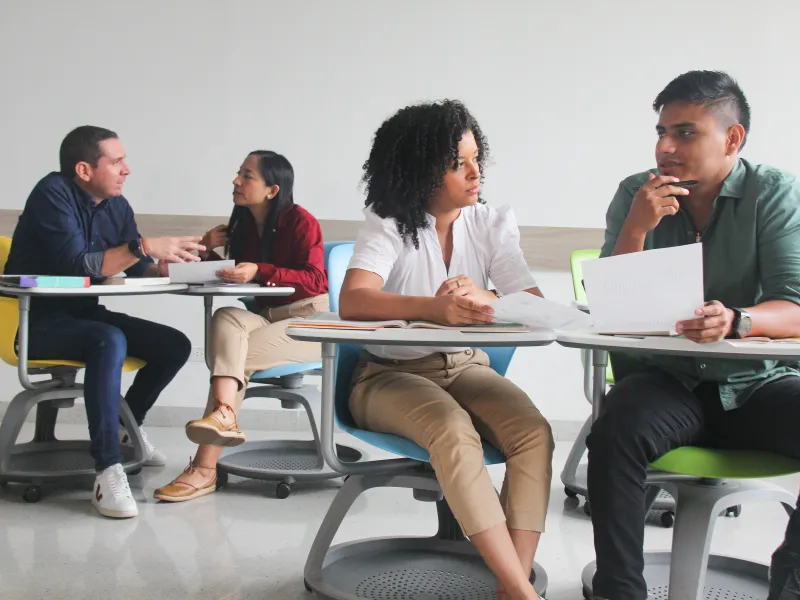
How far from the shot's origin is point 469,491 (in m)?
1.59

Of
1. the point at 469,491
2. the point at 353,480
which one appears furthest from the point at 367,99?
the point at 469,491

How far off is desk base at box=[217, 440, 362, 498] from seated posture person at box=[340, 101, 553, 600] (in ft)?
2.87

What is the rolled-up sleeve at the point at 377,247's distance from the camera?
1906 millimetres

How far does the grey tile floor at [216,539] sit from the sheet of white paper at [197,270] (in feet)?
2.29

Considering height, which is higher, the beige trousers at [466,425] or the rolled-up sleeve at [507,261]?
the rolled-up sleeve at [507,261]

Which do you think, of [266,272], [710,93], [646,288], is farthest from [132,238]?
[646,288]

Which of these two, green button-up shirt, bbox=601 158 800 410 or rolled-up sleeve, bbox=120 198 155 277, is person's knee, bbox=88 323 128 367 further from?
green button-up shirt, bbox=601 158 800 410

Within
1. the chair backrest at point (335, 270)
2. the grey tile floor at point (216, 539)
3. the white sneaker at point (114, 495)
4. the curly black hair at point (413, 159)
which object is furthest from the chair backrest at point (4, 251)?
the curly black hair at point (413, 159)

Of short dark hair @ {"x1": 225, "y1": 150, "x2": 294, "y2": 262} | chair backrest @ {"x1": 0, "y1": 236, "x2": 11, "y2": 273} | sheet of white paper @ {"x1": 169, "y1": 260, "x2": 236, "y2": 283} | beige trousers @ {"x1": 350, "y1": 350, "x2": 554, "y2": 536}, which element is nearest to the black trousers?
beige trousers @ {"x1": 350, "y1": 350, "x2": 554, "y2": 536}

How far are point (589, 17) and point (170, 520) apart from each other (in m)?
2.70

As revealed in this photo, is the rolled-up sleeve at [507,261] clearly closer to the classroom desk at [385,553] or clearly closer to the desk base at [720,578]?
the classroom desk at [385,553]

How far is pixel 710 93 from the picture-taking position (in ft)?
6.11

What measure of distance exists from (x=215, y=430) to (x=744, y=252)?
4.59ft

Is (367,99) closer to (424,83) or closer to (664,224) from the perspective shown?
(424,83)
